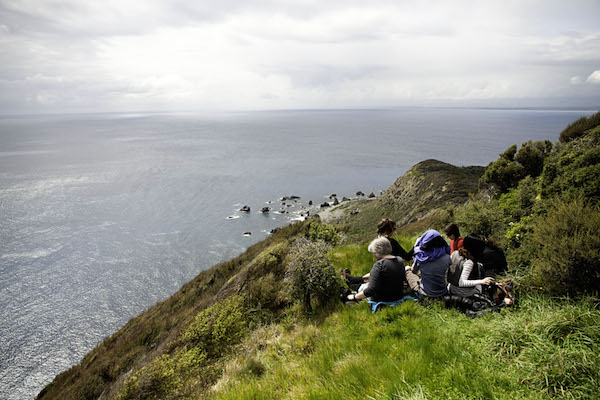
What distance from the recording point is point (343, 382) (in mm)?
4004

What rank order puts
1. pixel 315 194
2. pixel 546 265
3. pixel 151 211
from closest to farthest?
pixel 546 265, pixel 151 211, pixel 315 194

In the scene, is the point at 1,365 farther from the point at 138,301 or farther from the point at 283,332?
the point at 283,332

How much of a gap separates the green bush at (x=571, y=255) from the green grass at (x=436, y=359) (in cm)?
41

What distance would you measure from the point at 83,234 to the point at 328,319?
228 feet

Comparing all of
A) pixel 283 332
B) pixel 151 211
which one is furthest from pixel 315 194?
pixel 283 332

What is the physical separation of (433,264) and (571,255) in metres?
2.35

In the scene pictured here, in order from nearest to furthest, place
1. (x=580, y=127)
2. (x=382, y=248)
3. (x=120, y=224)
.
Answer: (x=382, y=248) < (x=580, y=127) < (x=120, y=224)

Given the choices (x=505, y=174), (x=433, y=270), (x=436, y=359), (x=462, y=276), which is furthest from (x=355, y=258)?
(x=505, y=174)

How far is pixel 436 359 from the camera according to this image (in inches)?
160

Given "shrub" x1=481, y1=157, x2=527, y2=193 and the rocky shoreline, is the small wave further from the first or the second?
"shrub" x1=481, y1=157, x2=527, y2=193

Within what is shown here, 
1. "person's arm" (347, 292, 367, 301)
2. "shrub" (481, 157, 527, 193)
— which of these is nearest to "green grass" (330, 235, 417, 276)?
"person's arm" (347, 292, 367, 301)

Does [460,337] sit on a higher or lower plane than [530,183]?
lower

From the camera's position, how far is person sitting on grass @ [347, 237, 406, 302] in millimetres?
6012

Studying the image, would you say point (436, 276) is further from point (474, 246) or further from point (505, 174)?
point (505, 174)
